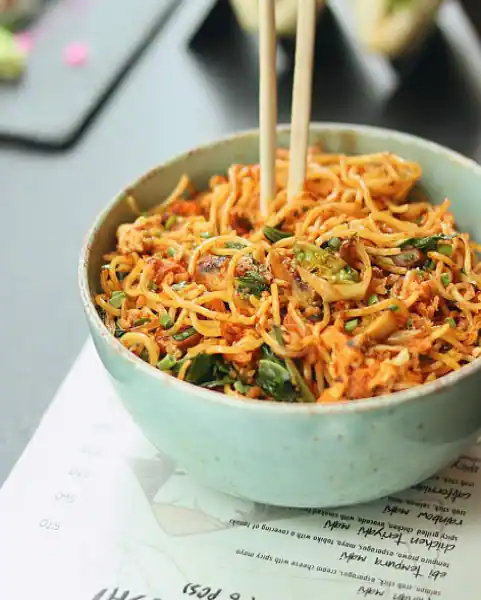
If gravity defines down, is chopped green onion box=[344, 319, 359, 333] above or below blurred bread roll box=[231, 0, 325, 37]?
below

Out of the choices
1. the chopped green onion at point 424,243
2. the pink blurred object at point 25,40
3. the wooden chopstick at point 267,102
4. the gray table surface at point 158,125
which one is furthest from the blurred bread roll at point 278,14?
the chopped green onion at point 424,243

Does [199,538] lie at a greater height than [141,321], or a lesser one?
lesser

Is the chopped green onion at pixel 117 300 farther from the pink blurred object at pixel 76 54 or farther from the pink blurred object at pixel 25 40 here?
the pink blurred object at pixel 25 40

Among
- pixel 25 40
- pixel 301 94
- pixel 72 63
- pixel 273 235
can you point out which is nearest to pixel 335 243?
pixel 273 235

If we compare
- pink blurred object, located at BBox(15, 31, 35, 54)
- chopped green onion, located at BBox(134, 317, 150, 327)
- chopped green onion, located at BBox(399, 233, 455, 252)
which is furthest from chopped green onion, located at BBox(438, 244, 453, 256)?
pink blurred object, located at BBox(15, 31, 35, 54)

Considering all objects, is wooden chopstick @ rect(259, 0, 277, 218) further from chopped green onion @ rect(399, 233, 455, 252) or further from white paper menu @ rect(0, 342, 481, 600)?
white paper menu @ rect(0, 342, 481, 600)

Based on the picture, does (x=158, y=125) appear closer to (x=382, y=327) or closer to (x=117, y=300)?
(x=117, y=300)
